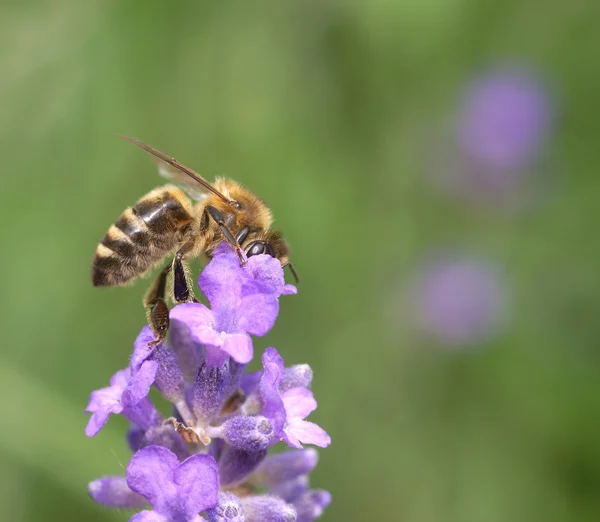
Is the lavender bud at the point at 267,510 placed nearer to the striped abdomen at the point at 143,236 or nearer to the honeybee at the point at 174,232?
the honeybee at the point at 174,232

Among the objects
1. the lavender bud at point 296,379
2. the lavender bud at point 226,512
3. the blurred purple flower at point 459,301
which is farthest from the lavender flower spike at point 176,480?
the blurred purple flower at point 459,301

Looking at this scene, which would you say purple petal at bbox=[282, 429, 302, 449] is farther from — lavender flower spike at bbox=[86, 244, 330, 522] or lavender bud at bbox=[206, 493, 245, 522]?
lavender bud at bbox=[206, 493, 245, 522]

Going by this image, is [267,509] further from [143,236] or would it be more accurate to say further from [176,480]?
[143,236]

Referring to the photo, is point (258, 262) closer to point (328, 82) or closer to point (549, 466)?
point (549, 466)

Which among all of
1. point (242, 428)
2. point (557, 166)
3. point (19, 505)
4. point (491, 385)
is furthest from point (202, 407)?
point (557, 166)

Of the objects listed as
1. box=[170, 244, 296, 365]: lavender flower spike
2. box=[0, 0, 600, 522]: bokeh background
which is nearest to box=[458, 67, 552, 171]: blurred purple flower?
box=[0, 0, 600, 522]: bokeh background
